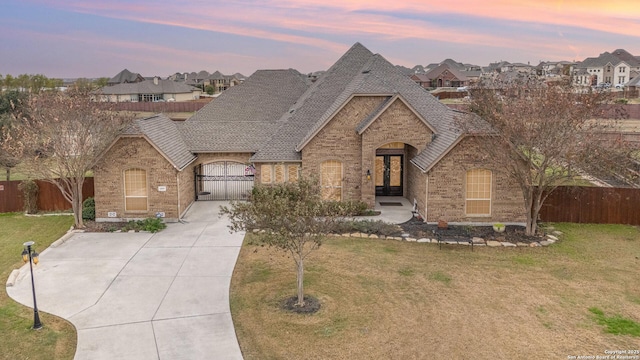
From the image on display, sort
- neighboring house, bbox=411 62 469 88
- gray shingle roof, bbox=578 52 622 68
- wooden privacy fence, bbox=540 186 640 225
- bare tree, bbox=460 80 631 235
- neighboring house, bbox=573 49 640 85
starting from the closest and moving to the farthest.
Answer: bare tree, bbox=460 80 631 235, wooden privacy fence, bbox=540 186 640 225, neighboring house, bbox=573 49 640 85, gray shingle roof, bbox=578 52 622 68, neighboring house, bbox=411 62 469 88

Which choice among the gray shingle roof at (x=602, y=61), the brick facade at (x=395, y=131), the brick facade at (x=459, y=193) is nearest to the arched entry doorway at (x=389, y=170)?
the brick facade at (x=395, y=131)

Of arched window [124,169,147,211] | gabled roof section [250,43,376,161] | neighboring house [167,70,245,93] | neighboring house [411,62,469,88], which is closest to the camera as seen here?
arched window [124,169,147,211]

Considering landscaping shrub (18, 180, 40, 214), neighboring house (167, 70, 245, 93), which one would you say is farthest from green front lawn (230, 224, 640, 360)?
neighboring house (167, 70, 245, 93)

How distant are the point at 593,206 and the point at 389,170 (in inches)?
379

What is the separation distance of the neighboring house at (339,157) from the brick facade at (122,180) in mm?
44

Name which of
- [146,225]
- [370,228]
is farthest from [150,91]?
[370,228]

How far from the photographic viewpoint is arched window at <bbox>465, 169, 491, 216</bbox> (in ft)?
68.7

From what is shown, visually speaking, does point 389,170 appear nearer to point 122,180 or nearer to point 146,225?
point 146,225

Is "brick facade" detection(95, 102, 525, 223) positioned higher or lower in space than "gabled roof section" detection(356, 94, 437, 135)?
lower

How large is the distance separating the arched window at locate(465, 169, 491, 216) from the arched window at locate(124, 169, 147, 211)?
14139 mm

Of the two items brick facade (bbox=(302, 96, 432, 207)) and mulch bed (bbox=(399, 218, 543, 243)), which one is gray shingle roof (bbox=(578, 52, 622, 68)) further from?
mulch bed (bbox=(399, 218, 543, 243))

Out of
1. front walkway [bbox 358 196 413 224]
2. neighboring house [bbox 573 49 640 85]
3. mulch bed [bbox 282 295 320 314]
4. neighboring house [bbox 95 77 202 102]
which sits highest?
neighboring house [bbox 573 49 640 85]

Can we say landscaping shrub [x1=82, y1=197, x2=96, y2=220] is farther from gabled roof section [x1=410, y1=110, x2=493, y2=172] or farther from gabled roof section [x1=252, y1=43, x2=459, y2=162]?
gabled roof section [x1=410, y1=110, x2=493, y2=172]

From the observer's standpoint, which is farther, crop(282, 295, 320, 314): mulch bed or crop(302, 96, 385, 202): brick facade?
crop(302, 96, 385, 202): brick facade
